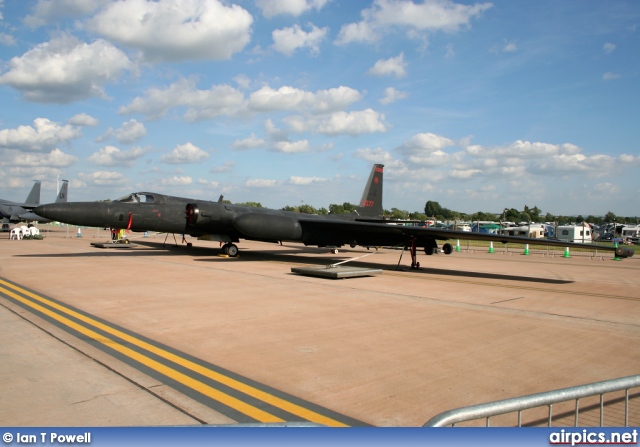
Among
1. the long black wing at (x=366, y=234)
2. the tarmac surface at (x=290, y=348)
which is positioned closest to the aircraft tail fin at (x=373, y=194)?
the long black wing at (x=366, y=234)

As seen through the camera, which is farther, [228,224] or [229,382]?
[228,224]

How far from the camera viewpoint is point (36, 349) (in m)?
5.73

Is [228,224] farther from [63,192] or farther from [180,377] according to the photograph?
[63,192]

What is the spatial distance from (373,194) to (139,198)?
13.1 metres

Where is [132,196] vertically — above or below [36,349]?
above

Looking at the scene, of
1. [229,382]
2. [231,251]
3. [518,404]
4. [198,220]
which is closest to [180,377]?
[229,382]

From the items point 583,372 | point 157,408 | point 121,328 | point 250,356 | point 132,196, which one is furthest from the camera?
point 132,196

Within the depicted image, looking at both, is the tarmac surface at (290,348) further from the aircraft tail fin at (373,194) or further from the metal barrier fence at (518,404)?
the aircraft tail fin at (373,194)

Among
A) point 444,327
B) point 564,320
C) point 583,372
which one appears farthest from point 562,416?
point 564,320

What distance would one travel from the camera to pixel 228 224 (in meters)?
19.2

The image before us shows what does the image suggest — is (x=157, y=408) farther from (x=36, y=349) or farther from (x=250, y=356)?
(x=36, y=349)

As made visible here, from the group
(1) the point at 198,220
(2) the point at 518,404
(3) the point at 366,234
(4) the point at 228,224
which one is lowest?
(2) the point at 518,404

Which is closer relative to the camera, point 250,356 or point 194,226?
point 250,356

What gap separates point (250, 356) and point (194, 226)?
44.9ft
